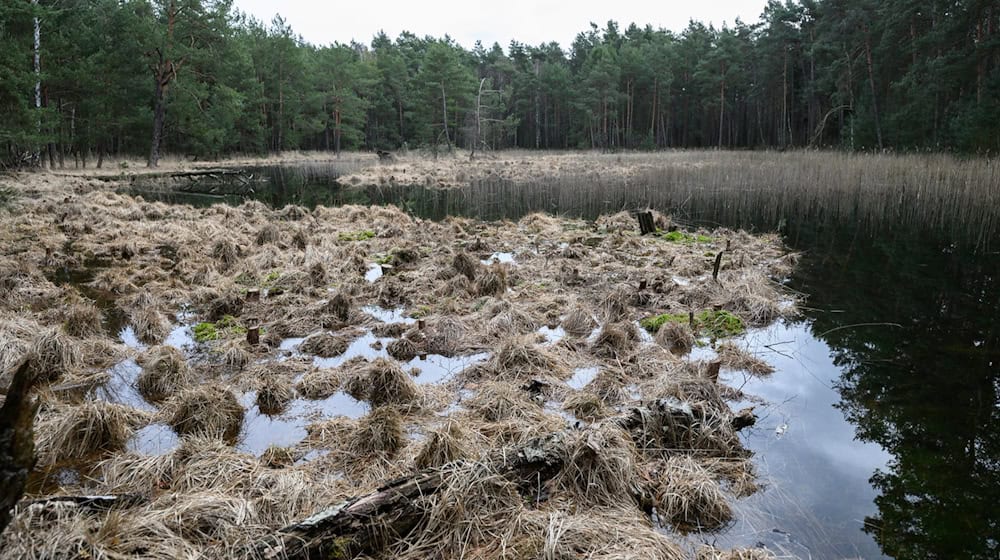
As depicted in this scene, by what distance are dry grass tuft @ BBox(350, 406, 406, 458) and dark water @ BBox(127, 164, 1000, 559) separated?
2.16 meters

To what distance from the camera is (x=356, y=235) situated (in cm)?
1305

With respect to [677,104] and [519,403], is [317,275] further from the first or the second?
[677,104]

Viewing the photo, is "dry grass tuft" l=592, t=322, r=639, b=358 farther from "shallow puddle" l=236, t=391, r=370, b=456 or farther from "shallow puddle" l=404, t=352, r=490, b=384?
"shallow puddle" l=236, t=391, r=370, b=456

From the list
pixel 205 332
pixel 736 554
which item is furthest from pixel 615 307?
pixel 205 332

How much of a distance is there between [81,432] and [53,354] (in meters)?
1.75

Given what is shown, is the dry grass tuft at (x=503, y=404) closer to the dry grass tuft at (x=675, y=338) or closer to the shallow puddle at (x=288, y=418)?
the shallow puddle at (x=288, y=418)

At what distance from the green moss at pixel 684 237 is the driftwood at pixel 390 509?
30.9ft

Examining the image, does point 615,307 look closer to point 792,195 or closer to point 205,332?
point 205,332

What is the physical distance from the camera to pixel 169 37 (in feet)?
104

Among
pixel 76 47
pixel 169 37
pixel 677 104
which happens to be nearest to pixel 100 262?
pixel 76 47

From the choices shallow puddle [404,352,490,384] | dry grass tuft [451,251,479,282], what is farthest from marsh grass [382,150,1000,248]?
shallow puddle [404,352,490,384]

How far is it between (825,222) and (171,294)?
1439 cm

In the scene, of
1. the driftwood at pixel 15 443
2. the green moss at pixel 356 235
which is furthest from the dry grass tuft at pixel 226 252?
the driftwood at pixel 15 443

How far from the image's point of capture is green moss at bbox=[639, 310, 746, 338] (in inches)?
269
